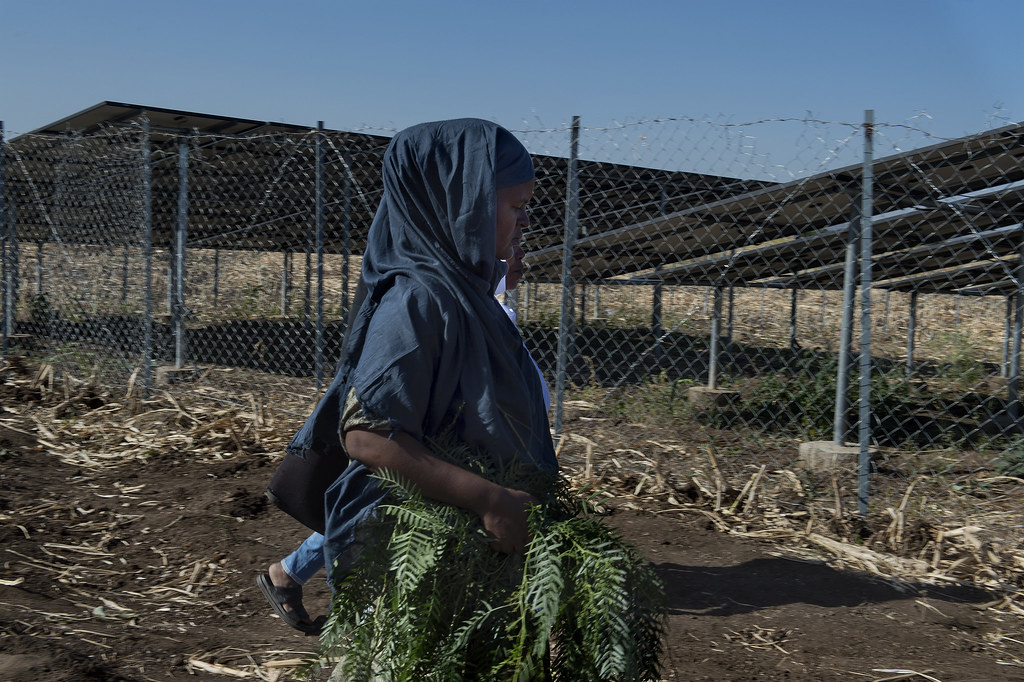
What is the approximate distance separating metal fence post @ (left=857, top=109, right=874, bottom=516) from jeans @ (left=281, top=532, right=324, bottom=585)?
3.10 metres

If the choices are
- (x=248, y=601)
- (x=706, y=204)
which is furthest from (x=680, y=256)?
(x=248, y=601)

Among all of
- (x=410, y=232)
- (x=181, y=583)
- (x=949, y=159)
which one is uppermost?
(x=949, y=159)

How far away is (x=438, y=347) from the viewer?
1.75 m

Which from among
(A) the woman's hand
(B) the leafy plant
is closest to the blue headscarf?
(A) the woman's hand

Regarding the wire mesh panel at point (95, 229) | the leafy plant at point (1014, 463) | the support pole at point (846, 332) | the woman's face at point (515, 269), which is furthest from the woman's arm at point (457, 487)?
the wire mesh panel at point (95, 229)

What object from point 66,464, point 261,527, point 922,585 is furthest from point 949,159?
point 66,464

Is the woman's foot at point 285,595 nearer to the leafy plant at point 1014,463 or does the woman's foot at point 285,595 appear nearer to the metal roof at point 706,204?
the metal roof at point 706,204

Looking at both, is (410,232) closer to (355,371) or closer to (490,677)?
(355,371)

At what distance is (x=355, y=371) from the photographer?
1.77m

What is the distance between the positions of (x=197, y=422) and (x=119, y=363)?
2.29m

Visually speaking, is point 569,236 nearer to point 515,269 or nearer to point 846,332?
point 846,332

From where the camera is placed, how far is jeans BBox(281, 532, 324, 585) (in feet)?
9.77

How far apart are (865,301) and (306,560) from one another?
3.38 m

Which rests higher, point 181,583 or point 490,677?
point 490,677
